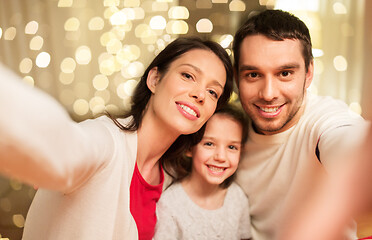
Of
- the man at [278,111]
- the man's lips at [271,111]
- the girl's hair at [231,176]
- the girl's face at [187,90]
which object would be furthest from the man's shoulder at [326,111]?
the girl's face at [187,90]

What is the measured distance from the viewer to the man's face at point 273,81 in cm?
130

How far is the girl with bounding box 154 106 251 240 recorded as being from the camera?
1.33m

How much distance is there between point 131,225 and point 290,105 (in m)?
0.79

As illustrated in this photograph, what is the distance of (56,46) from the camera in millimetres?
1976

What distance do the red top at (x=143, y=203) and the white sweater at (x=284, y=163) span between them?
0.45m

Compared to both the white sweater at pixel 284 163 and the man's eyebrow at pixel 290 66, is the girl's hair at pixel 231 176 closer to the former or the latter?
the white sweater at pixel 284 163

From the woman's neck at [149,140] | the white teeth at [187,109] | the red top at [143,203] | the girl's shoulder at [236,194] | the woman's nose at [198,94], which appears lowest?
the girl's shoulder at [236,194]

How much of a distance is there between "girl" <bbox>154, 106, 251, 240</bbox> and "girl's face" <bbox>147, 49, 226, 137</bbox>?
19cm

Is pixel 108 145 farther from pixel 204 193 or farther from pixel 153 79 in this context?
pixel 204 193

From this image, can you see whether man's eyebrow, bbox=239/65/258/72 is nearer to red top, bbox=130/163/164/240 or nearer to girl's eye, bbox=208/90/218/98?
girl's eye, bbox=208/90/218/98

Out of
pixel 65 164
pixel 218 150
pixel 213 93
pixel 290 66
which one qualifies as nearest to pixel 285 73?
pixel 290 66

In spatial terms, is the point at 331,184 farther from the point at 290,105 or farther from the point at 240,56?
the point at 240,56

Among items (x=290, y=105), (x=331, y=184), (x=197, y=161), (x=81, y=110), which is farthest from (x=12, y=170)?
(x=81, y=110)

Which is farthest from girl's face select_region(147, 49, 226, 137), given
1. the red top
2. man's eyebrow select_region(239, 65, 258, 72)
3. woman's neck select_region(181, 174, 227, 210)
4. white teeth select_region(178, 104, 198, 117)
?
woman's neck select_region(181, 174, 227, 210)
